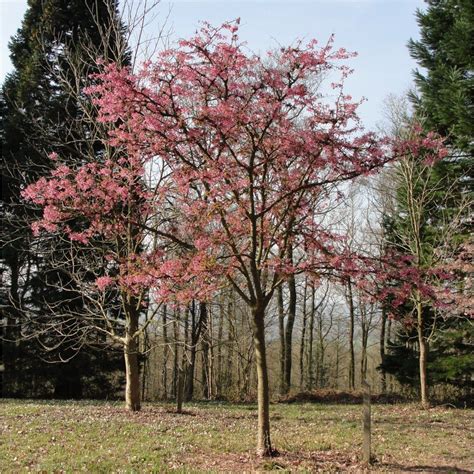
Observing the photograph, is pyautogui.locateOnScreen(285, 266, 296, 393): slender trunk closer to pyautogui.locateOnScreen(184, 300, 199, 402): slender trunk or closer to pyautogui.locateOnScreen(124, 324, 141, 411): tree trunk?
pyautogui.locateOnScreen(184, 300, 199, 402): slender trunk

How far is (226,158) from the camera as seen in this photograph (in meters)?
7.55

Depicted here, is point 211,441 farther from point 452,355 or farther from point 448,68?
point 448,68

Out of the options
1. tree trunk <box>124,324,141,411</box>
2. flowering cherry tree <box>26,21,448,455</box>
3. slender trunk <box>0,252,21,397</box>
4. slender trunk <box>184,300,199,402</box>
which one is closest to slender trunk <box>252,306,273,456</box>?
flowering cherry tree <box>26,21,448,455</box>

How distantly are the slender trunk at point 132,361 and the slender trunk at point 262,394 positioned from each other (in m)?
5.59

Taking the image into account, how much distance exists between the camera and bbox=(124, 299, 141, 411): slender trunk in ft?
41.2

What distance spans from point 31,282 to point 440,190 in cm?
1493

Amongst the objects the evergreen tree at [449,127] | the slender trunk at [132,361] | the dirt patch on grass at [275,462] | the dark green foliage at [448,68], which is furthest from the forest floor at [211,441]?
the dark green foliage at [448,68]

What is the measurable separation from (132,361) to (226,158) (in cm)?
738

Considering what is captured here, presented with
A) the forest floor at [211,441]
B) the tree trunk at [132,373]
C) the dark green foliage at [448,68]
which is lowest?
the forest floor at [211,441]

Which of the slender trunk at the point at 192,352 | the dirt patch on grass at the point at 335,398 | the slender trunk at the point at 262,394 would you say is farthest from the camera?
the slender trunk at the point at 192,352

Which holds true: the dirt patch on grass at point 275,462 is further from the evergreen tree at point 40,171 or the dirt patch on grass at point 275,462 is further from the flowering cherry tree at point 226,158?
the evergreen tree at point 40,171

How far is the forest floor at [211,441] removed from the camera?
22.7 ft

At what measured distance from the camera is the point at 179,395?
12305mm

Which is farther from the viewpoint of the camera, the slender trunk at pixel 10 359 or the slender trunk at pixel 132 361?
the slender trunk at pixel 10 359
